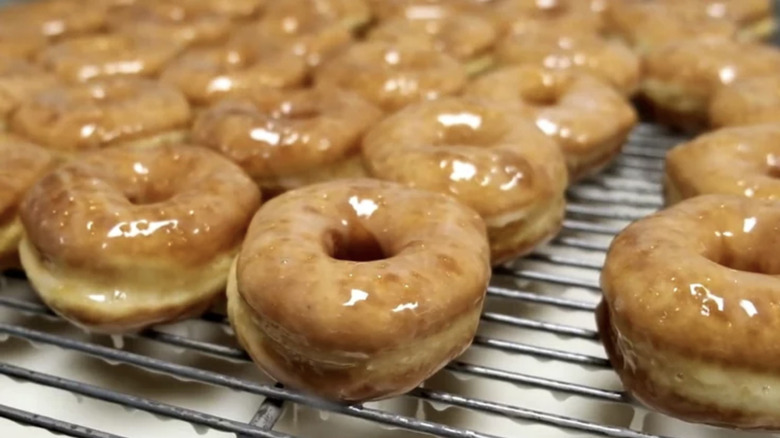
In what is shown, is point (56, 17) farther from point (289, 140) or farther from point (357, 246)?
point (357, 246)

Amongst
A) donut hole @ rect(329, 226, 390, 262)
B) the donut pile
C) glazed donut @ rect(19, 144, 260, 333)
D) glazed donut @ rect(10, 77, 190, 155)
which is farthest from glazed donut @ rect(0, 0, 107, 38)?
donut hole @ rect(329, 226, 390, 262)

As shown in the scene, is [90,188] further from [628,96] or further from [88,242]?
[628,96]

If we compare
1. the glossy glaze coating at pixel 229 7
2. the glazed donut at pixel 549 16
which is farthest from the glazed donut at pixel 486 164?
the glossy glaze coating at pixel 229 7

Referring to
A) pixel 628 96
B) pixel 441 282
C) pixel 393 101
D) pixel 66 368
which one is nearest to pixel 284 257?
pixel 441 282

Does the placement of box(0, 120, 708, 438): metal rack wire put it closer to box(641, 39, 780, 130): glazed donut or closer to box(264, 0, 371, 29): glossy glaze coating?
box(641, 39, 780, 130): glazed donut

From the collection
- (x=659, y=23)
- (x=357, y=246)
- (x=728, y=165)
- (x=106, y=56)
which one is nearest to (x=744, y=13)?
(x=659, y=23)

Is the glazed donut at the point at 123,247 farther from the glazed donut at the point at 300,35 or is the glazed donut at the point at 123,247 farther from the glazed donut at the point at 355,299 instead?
the glazed donut at the point at 300,35
